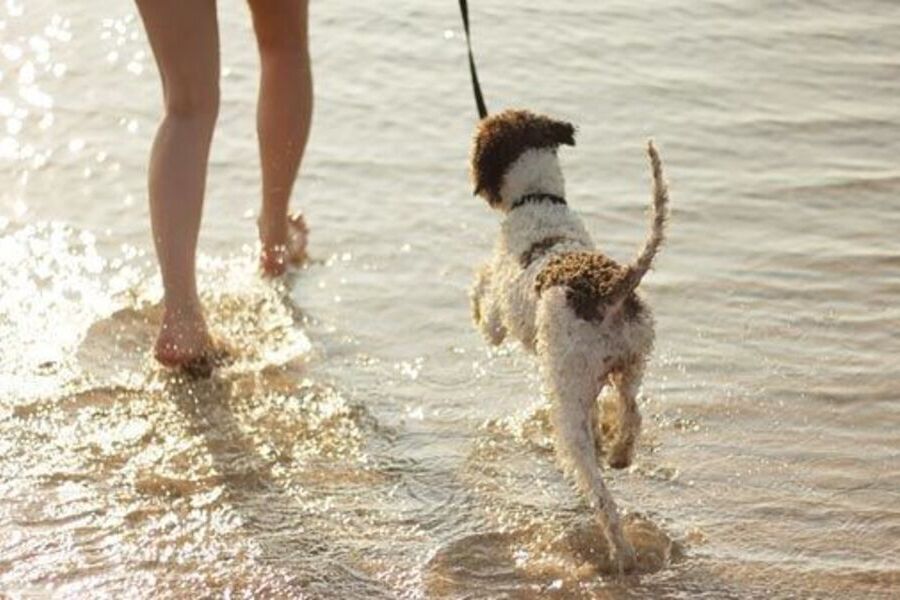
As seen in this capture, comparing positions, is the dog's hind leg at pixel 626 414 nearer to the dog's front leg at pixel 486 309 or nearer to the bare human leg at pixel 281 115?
the dog's front leg at pixel 486 309

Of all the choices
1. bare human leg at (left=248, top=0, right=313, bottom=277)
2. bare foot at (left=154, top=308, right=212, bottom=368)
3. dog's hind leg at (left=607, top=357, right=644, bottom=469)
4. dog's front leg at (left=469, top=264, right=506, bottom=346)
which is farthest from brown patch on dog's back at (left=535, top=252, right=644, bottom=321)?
bare human leg at (left=248, top=0, right=313, bottom=277)

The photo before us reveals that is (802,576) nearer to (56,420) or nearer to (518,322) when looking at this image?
(518,322)

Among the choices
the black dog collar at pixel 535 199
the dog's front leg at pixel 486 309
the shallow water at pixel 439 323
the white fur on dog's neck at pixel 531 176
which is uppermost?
the white fur on dog's neck at pixel 531 176

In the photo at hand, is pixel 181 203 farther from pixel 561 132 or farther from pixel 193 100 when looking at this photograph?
pixel 561 132

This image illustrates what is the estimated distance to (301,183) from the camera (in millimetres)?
7508

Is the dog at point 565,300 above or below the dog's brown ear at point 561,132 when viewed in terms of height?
below

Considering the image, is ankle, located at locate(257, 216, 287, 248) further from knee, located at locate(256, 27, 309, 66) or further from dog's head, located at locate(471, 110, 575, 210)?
dog's head, located at locate(471, 110, 575, 210)

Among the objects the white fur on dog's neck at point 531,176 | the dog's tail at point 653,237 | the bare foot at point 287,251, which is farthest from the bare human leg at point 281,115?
the dog's tail at point 653,237

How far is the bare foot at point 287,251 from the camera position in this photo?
6.76 m

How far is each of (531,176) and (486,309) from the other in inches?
17.6

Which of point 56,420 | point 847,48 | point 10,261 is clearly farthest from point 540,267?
point 847,48

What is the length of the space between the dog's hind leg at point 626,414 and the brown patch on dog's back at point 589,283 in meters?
0.17

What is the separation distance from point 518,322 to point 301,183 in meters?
2.40

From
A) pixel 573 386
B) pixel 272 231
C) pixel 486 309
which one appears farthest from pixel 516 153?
pixel 272 231
